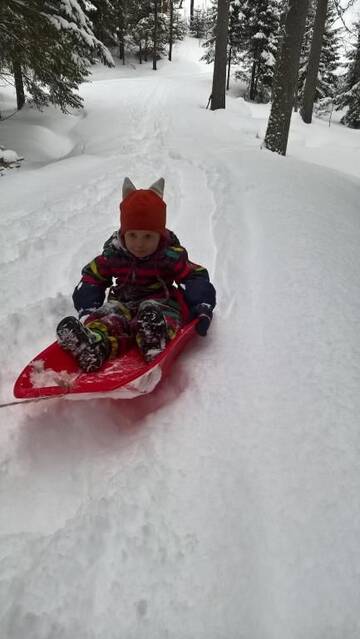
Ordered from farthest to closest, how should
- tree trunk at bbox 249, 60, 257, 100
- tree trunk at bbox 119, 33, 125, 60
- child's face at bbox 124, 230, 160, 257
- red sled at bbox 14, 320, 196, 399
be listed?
1. tree trunk at bbox 119, 33, 125, 60
2. tree trunk at bbox 249, 60, 257, 100
3. child's face at bbox 124, 230, 160, 257
4. red sled at bbox 14, 320, 196, 399

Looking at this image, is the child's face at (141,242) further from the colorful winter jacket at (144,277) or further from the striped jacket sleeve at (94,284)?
the striped jacket sleeve at (94,284)

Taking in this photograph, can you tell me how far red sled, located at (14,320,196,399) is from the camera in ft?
7.09

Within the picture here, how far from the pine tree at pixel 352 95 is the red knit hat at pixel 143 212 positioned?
22110mm

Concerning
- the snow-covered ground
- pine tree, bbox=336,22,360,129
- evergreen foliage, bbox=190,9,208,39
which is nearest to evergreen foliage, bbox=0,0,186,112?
the snow-covered ground

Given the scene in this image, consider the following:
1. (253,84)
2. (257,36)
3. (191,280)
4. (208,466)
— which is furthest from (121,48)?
(208,466)

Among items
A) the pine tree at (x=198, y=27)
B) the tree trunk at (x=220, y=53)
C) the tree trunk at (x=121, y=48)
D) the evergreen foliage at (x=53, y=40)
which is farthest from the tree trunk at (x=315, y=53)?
the pine tree at (x=198, y=27)

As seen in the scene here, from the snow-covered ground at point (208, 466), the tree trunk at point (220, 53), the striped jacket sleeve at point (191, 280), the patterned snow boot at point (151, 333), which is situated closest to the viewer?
the snow-covered ground at point (208, 466)

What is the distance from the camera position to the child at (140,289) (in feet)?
8.39

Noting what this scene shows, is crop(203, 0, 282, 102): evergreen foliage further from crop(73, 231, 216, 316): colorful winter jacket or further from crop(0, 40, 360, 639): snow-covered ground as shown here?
crop(73, 231, 216, 316): colorful winter jacket

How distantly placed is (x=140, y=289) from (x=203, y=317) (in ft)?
1.73

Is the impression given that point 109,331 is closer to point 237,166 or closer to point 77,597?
point 77,597

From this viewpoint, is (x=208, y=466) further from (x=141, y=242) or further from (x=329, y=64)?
(x=329, y=64)

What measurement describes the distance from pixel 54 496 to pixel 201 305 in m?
1.48

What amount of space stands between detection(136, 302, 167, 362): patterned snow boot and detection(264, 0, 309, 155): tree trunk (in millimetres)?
7257
